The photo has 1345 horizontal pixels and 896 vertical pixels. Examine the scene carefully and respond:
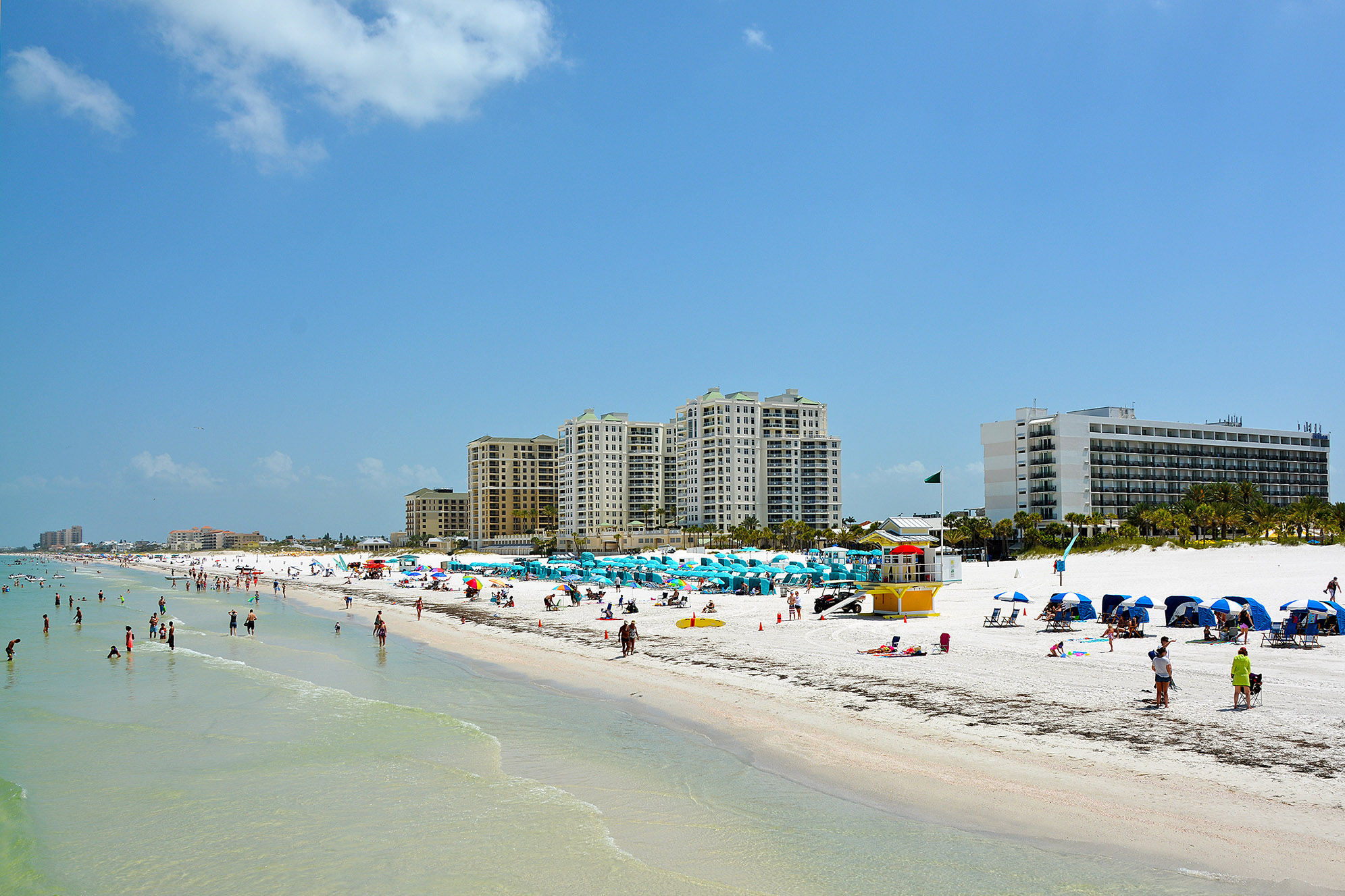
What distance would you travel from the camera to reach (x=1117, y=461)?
98.2 metres

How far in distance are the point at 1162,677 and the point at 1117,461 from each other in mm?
90395

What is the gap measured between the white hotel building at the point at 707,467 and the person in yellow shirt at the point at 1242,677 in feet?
413

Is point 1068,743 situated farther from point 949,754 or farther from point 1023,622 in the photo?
point 1023,622

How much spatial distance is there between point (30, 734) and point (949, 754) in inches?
888

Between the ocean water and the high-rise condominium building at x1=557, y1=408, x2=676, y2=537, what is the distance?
131081 millimetres

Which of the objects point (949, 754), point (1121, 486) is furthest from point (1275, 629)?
point (1121, 486)

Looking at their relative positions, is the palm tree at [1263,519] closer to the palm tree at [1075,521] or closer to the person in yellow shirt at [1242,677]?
the palm tree at [1075,521]

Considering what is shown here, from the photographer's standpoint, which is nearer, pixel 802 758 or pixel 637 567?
pixel 802 758

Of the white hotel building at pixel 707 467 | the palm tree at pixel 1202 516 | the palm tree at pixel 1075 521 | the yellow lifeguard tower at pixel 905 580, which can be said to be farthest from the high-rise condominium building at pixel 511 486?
the yellow lifeguard tower at pixel 905 580

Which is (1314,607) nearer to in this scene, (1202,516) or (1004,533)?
(1202,516)

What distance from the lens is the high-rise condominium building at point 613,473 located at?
15812cm

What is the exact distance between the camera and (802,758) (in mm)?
16719

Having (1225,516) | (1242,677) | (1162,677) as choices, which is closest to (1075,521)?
(1225,516)

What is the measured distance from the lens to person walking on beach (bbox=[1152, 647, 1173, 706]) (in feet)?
58.3
